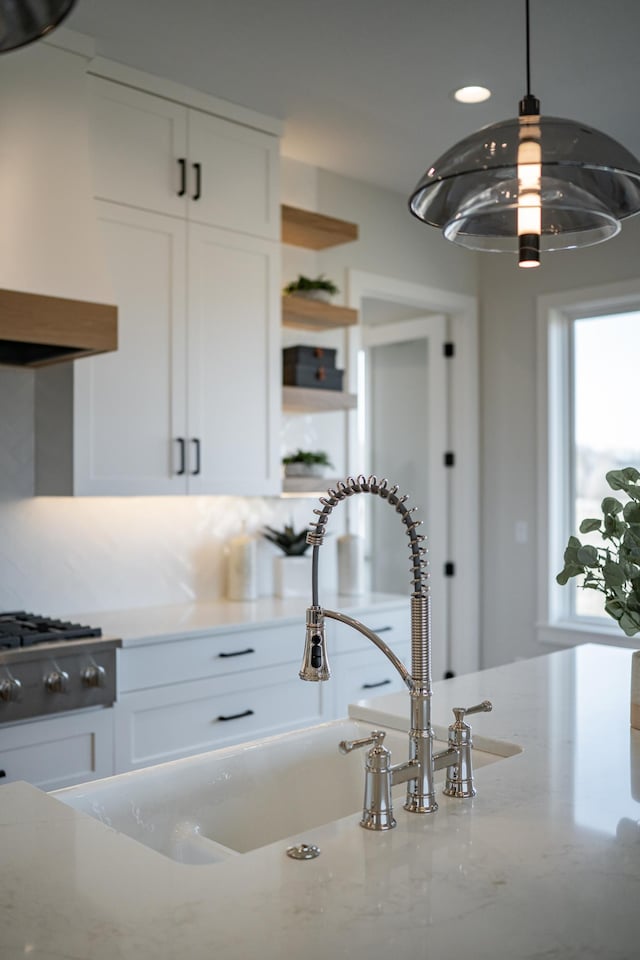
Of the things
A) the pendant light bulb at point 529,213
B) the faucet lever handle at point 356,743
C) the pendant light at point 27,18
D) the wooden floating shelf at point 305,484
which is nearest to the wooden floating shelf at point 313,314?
the wooden floating shelf at point 305,484

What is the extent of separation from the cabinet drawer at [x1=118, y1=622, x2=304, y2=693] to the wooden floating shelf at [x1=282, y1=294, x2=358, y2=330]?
4.17 feet

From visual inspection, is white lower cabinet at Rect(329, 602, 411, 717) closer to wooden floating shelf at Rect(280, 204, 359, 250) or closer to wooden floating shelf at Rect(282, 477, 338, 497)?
wooden floating shelf at Rect(282, 477, 338, 497)

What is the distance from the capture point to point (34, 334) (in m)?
2.61

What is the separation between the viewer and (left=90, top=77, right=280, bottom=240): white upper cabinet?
10.1ft

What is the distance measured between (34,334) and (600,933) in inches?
85.7

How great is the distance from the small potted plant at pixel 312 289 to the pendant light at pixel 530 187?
213 cm

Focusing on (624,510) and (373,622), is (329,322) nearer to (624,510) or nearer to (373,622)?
(373,622)

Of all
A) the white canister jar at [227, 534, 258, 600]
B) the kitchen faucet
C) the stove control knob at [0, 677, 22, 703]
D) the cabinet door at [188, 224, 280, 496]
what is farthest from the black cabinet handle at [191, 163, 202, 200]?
the kitchen faucet

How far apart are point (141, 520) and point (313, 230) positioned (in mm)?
1386

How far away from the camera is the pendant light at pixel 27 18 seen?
2.97 ft

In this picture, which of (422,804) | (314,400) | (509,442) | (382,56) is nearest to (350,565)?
(314,400)

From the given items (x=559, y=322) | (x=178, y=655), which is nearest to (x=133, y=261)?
(x=178, y=655)

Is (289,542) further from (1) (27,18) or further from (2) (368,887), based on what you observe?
(1) (27,18)

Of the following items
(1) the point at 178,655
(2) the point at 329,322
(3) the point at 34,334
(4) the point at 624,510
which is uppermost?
(2) the point at 329,322
